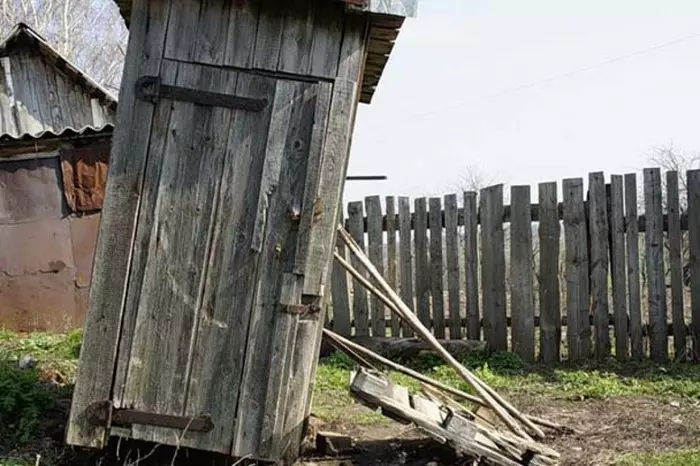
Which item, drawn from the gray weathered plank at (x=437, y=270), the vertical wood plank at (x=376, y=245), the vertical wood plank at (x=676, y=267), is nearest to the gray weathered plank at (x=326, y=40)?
the gray weathered plank at (x=437, y=270)

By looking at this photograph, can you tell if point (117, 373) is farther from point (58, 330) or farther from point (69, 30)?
point (69, 30)

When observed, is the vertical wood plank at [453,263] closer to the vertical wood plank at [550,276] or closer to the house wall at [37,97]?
the vertical wood plank at [550,276]

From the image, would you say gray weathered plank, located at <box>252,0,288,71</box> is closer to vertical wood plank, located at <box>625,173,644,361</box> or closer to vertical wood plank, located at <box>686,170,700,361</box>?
vertical wood plank, located at <box>625,173,644,361</box>

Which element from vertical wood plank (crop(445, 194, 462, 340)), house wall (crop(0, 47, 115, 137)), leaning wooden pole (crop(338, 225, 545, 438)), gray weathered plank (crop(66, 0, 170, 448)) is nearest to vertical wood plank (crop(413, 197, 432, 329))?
vertical wood plank (crop(445, 194, 462, 340))

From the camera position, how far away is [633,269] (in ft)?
22.9

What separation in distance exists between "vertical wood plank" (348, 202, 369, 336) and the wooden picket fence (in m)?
0.01

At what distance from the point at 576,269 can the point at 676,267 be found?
0.95 meters

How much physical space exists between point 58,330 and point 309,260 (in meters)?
6.10

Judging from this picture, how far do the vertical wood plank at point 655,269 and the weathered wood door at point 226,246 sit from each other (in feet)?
14.6

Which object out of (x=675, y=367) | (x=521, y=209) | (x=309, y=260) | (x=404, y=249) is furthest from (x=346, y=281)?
(x=309, y=260)

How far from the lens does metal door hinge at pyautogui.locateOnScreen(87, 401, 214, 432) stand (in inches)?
149

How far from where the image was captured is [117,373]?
12.5 ft

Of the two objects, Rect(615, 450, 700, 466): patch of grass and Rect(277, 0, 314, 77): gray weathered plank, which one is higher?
Rect(277, 0, 314, 77): gray weathered plank

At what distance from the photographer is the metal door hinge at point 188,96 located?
3.83m
